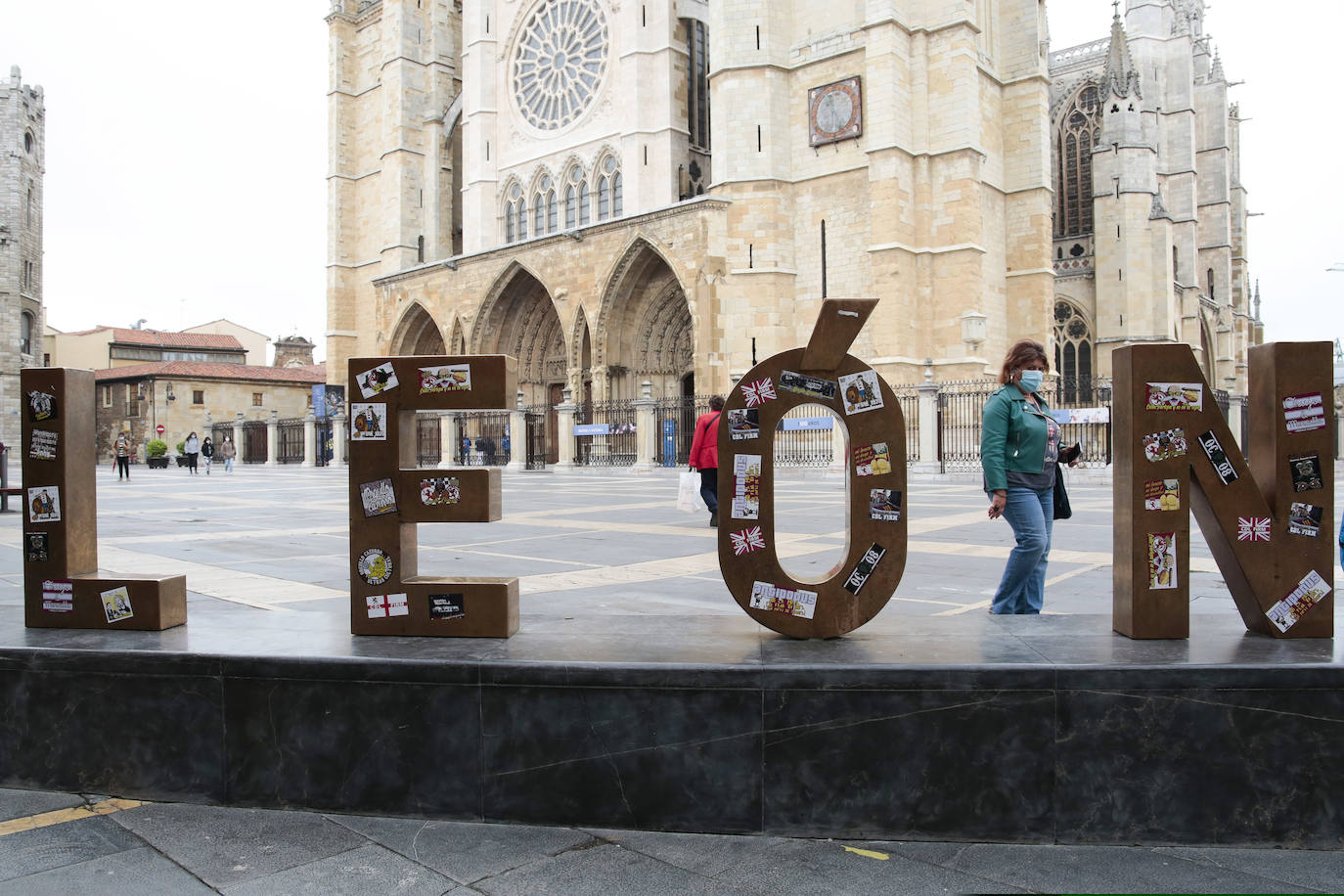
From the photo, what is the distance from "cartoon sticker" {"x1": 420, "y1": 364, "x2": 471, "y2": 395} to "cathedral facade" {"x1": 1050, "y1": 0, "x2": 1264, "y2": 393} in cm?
3040

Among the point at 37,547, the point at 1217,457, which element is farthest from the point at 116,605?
the point at 1217,457

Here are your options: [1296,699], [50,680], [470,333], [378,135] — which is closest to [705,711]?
[1296,699]

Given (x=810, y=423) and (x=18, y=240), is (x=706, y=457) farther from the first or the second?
(x=18, y=240)

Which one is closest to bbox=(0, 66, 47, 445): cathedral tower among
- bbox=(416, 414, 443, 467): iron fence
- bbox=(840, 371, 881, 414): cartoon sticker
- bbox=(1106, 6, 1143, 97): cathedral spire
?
bbox=(416, 414, 443, 467): iron fence

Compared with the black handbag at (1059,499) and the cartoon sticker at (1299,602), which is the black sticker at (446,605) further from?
the black handbag at (1059,499)

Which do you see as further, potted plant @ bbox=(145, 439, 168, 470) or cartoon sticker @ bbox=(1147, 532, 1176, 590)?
potted plant @ bbox=(145, 439, 168, 470)

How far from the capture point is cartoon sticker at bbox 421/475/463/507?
125 inches

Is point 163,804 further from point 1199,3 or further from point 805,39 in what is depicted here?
point 1199,3

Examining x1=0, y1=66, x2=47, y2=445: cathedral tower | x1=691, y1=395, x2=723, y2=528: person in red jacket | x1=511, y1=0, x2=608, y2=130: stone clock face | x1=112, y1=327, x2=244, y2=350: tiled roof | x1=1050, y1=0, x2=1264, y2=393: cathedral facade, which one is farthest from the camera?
x1=112, y1=327, x2=244, y2=350: tiled roof

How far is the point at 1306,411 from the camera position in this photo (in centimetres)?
305

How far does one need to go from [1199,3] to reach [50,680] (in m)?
51.0

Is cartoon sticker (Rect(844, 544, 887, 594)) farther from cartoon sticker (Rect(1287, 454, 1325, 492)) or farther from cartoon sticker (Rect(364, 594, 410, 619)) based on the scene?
cartoon sticker (Rect(364, 594, 410, 619))

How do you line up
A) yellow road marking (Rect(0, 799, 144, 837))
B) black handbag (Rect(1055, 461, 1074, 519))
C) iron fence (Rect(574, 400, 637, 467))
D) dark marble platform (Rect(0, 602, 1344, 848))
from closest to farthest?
A: dark marble platform (Rect(0, 602, 1344, 848)) → yellow road marking (Rect(0, 799, 144, 837)) → black handbag (Rect(1055, 461, 1074, 519)) → iron fence (Rect(574, 400, 637, 467))

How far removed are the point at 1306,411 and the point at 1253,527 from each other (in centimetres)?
40
